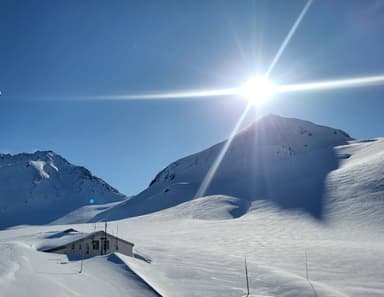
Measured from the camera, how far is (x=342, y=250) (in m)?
51.9

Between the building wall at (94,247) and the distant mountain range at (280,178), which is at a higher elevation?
the distant mountain range at (280,178)

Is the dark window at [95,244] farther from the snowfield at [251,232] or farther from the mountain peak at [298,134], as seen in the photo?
the mountain peak at [298,134]

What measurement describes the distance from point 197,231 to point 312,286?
5895 centimetres

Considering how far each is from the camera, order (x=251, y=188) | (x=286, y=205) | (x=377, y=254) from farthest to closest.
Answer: (x=251, y=188)
(x=286, y=205)
(x=377, y=254)

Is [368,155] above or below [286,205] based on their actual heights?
above

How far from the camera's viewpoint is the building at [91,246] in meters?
42.1

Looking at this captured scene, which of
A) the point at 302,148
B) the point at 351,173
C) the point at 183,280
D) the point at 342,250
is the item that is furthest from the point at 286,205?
the point at 183,280

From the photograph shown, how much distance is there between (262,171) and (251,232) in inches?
3023

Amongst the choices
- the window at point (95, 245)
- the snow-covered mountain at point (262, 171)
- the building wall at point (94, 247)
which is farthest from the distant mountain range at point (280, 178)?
the window at point (95, 245)

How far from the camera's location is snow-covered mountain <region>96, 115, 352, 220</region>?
118 meters

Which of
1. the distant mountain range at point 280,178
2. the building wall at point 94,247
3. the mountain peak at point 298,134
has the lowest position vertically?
the building wall at point 94,247

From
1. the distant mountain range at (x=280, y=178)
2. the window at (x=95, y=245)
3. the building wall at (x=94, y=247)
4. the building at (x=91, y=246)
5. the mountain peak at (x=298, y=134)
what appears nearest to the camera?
the building at (x=91, y=246)

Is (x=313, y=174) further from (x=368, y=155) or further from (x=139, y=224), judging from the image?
(x=139, y=224)

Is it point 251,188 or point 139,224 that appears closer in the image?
point 139,224
